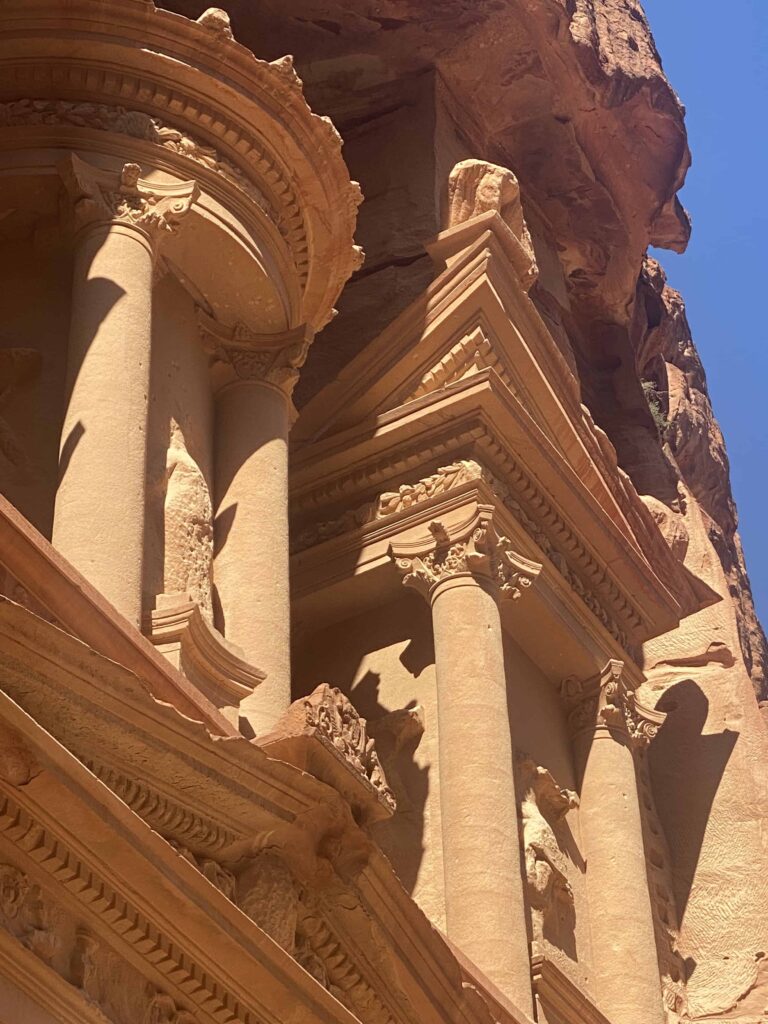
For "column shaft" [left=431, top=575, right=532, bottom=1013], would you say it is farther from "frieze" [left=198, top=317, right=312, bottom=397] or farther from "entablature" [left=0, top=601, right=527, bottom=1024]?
"entablature" [left=0, top=601, right=527, bottom=1024]

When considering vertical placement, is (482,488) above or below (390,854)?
above

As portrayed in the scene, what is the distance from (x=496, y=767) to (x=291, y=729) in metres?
4.98

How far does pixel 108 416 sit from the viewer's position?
11945 mm

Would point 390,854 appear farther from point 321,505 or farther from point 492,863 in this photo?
point 321,505

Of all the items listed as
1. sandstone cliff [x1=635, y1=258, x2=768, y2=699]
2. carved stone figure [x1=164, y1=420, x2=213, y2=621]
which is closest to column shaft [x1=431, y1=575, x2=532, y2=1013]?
carved stone figure [x1=164, y1=420, x2=213, y2=621]

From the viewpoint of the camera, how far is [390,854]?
47.2 ft

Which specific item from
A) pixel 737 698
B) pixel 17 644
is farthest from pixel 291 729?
pixel 737 698

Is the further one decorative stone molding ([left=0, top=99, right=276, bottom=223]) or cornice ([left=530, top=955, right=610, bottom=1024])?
cornice ([left=530, top=955, right=610, bottom=1024])

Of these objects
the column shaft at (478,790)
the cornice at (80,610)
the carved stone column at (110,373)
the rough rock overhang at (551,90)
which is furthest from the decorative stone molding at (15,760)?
the rough rock overhang at (551,90)

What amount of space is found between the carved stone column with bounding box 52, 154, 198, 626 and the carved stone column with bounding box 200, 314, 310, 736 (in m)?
0.95

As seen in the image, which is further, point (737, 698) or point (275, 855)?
point (737, 698)

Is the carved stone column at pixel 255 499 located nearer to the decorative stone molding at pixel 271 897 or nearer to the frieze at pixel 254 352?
the frieze at pixel 254 352

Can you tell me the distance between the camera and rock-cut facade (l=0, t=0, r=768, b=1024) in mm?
8578

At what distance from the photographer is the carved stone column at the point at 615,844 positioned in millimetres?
15094
